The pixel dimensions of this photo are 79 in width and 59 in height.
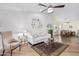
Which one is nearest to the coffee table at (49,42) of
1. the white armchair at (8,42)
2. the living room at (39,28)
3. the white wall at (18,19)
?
the living room at (39,28)

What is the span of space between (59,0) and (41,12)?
1.31ft

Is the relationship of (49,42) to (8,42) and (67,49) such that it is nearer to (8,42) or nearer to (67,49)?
(67,49)

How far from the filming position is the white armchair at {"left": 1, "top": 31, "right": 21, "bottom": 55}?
161 cm

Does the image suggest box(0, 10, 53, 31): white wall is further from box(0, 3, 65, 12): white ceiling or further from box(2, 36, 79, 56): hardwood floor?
box(2, 36, 79, 56): hardwood floor

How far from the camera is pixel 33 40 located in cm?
166

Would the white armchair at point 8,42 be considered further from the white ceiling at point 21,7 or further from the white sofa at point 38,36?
the white ceiling at point 21,7

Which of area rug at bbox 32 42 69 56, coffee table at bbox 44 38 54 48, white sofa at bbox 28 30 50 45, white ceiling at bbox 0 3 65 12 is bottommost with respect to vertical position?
area rug at bbox 32 42 69 56

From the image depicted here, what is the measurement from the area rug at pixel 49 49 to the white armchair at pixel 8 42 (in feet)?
1.16

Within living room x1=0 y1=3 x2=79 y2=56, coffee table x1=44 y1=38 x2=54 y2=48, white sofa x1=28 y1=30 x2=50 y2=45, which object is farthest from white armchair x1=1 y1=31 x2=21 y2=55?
coffee table x1=44 y1=38 x2=54 y2=48

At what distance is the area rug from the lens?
5.43 ft

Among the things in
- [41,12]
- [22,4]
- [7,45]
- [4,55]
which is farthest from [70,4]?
[4,55]

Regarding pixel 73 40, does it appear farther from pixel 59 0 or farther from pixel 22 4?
pixel 22 4

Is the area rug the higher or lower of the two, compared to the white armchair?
lower

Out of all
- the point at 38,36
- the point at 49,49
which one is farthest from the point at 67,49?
the point at 38,36
